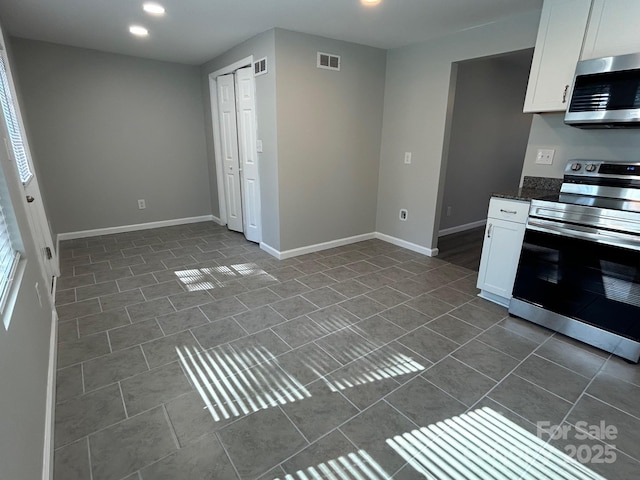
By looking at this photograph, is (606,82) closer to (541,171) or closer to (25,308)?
(541,171)

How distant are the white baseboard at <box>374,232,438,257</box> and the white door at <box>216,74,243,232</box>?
2034mm

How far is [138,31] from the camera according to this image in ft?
10.9

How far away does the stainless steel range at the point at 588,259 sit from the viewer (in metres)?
2.03

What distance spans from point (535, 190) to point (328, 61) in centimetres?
244

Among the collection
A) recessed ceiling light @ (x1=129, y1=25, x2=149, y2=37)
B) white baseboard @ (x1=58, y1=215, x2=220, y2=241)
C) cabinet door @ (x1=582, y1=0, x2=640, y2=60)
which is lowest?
white baseboard @ (x1=58, y1=215, x2=220, y2=241)

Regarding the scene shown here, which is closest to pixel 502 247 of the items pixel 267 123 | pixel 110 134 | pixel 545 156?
pixel 545 156

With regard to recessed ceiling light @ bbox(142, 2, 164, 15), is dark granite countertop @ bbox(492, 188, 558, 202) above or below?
below

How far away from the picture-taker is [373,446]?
1521mm

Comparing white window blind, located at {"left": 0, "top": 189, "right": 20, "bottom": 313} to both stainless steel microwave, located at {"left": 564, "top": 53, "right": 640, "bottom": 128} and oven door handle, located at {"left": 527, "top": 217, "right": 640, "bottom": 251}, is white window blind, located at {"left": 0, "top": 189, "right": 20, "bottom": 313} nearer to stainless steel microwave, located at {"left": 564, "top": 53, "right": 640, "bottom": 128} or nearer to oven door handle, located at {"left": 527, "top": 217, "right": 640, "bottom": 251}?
oven door handle, located at {"left": 527, "top": 217, "right": 640, "bottom": 251}

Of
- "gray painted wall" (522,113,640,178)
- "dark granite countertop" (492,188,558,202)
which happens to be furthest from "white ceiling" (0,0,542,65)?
"dark granite countertop" (492,188,558,202)

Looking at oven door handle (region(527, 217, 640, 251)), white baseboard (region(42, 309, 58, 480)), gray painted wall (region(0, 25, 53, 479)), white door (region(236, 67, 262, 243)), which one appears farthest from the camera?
white door (region(236, 67, 262, 243))

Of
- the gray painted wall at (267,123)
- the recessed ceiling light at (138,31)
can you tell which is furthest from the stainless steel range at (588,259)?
the recessed ceiling light at (138,31)

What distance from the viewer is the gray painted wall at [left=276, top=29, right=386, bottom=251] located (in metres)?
3.40

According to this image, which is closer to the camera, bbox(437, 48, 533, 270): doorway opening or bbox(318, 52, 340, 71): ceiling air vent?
bbox(318, 52, 340, 71): ceiling air vent
